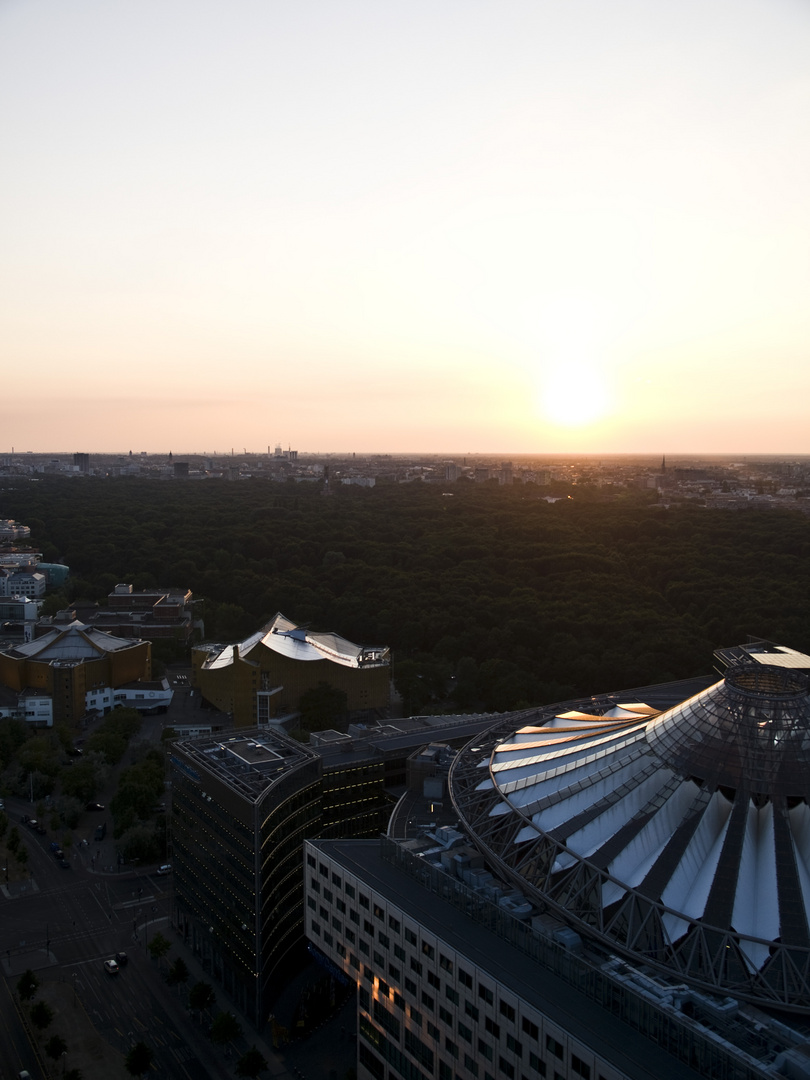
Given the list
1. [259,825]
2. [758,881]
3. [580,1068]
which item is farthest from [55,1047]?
[758,881]

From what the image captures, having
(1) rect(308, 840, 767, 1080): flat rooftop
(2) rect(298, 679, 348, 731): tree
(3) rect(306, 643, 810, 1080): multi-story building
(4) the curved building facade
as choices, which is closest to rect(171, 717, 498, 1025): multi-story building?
(3) rect(306, 643, 810, 1080): multi-story building

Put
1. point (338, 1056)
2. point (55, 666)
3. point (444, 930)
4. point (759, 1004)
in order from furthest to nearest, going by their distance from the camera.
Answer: point (55, 666) < point (338, 1056) < point (444, 930) < point (759, 1004)

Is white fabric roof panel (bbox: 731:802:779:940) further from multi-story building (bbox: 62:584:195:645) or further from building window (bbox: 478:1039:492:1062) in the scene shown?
multi-story building (bbox: 62:584:195:645)

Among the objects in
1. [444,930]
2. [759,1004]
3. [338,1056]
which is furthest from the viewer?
[338,1056]

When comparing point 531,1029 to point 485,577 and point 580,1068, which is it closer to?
point 580,1068

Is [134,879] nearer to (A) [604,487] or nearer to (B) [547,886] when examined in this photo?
(B) [547,886]

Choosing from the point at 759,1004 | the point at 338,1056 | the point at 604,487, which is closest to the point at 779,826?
the point at 759,1004

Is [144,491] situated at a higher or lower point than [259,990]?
higher

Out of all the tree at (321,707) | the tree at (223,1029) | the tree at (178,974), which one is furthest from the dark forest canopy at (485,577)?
the tree at (223,1029)
